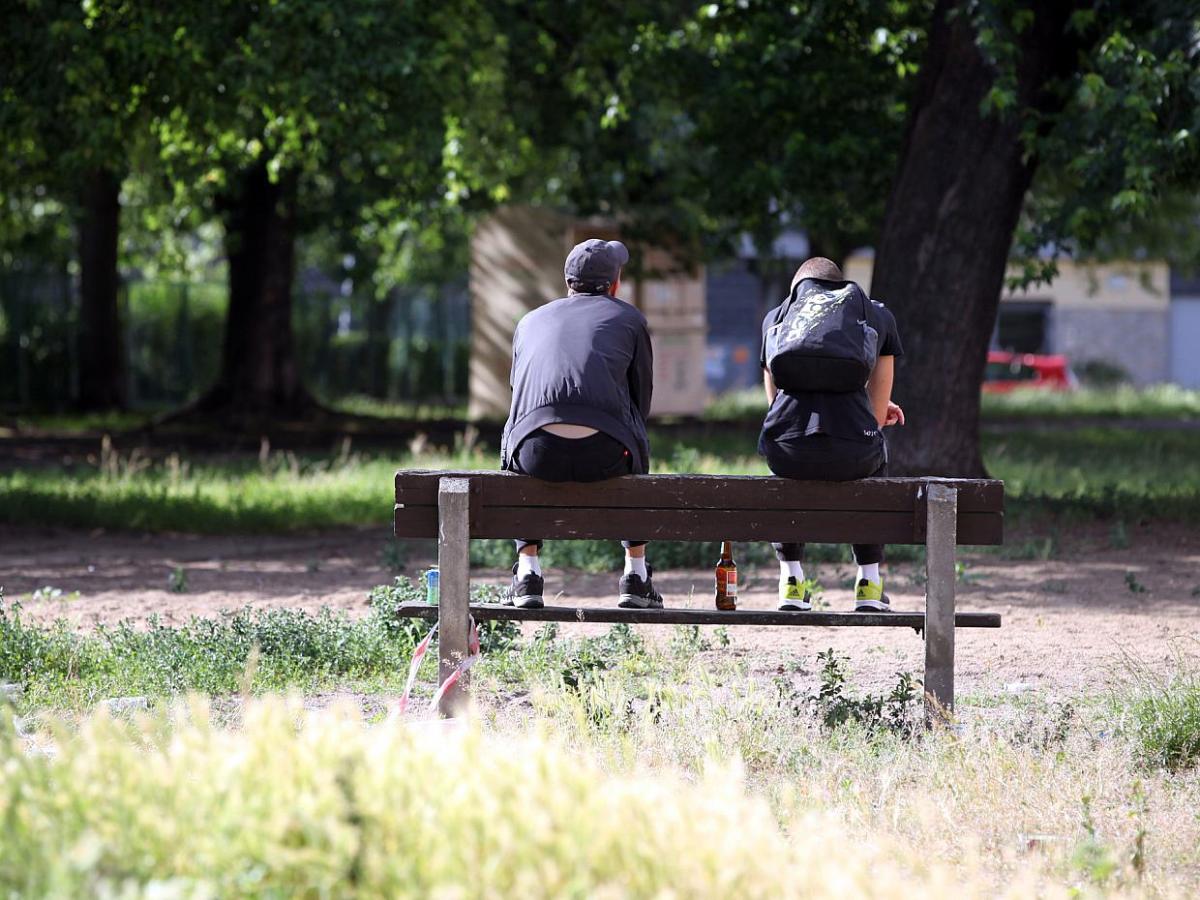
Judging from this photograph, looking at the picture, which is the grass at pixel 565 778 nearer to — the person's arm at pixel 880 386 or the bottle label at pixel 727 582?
the bottle label at pixel 727 582

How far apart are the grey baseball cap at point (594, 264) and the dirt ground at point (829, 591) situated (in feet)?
5.99

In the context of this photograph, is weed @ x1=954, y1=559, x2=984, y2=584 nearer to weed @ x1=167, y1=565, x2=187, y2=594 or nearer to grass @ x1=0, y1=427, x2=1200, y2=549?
grass @ x1=0, y1=427, x2=1200, y2=549

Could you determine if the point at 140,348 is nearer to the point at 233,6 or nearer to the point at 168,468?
the point at 168,468

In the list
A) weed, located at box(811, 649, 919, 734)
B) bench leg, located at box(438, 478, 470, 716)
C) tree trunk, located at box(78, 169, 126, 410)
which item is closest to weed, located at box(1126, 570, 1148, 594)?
weed, located at box(811, 649, 919, 734)

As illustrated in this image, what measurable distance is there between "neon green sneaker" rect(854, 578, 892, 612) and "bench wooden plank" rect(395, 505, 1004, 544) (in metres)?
0.32

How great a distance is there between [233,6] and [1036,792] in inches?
417

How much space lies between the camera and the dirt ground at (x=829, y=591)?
748cm

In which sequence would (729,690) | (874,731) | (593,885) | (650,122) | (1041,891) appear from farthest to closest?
(650,122) < (729,690) < (874,731) < (1041,891) < (593,885)

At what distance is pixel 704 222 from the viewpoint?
2227cm

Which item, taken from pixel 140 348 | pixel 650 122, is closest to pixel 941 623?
pixel 650 122

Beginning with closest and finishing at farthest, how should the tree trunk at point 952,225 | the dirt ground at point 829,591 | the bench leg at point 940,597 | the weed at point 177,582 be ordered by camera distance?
the bench leg at point 940,597 < the dirt ground at point 829,591 < the weed at point 177,582 < the tree trunk at point 952,225

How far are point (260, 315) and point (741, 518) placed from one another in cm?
1800

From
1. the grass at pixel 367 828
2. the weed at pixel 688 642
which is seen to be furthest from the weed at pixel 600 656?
the grass at pixel 367 828

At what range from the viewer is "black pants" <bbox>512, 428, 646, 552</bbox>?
6.04 metres
